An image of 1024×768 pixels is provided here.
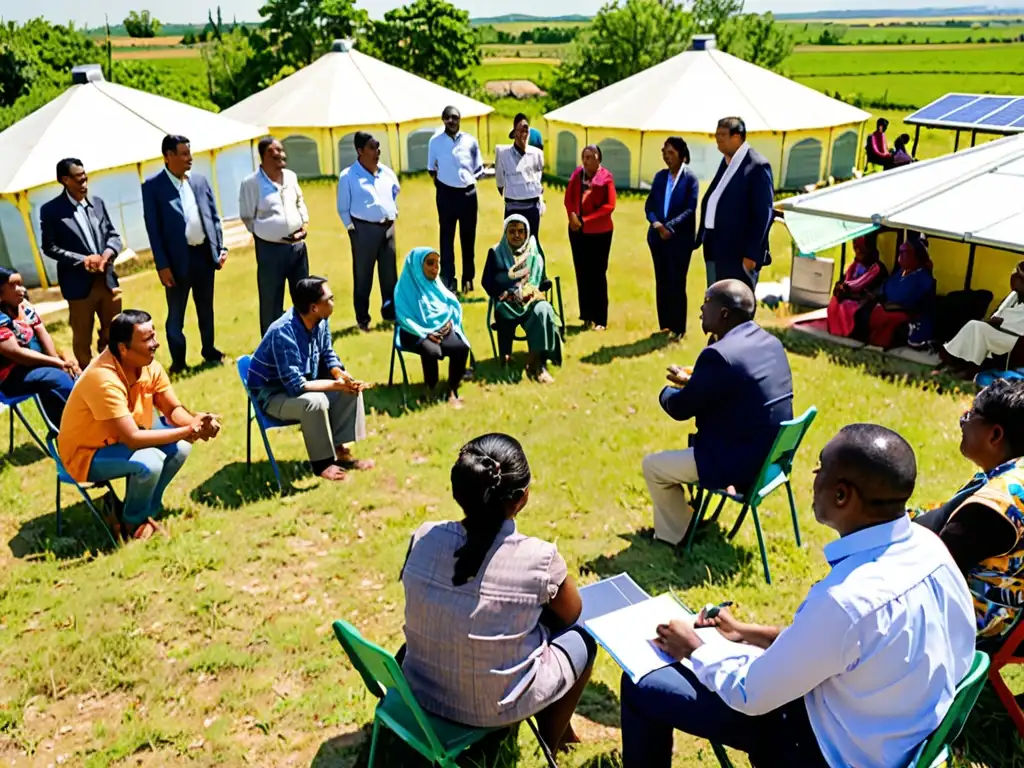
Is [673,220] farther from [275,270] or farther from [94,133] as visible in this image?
[94,133]

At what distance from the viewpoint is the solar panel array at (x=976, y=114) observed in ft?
51.2

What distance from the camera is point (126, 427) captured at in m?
5.42

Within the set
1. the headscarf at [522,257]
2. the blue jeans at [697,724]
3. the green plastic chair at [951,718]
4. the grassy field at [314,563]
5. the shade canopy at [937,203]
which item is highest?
the shade canopy at [937,203]

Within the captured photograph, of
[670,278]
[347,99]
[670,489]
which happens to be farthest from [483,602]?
[347,99]

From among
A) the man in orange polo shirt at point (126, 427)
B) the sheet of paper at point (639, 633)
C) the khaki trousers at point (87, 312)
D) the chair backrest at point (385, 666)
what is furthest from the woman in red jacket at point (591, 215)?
the chair backrest at point (385, 666)

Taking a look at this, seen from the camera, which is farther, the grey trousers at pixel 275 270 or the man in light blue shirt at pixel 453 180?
the man in light blue shirt at pixel 453 180

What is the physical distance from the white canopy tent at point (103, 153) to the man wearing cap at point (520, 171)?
776 cm

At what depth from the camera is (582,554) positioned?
5641mm

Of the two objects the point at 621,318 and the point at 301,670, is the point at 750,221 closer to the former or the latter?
the point at 621,318

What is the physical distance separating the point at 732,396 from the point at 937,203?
5.84 metres

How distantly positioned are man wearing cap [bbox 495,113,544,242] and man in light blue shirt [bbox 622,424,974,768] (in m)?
8.20

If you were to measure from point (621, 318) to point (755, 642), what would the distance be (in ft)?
25.4

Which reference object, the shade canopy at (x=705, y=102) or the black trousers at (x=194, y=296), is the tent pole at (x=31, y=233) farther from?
the shade canopy at (x=705, y=102)

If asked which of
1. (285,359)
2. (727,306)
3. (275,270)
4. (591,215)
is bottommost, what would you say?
(285,359)
